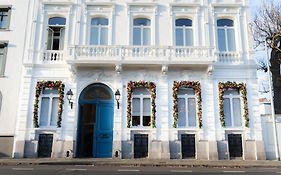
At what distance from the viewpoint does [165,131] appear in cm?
1650

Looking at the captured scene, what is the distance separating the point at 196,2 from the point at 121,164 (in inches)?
452

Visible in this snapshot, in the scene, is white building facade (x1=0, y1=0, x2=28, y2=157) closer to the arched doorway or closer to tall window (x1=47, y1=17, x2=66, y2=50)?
tall window (x1=47, y1=17, x2=66, y2=50)

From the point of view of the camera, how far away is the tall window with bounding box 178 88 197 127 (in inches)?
666

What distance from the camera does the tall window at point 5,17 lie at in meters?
18.8

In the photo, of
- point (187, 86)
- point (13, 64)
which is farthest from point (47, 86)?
point (187, 86)

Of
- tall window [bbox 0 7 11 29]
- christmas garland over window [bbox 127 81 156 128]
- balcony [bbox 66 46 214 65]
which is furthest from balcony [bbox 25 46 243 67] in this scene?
tall window [bbox 0 7 11 29]

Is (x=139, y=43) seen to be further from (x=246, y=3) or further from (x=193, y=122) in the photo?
(x=246, y=3)

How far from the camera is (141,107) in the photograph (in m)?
17.1

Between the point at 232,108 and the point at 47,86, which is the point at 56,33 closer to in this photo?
the point at 47,86

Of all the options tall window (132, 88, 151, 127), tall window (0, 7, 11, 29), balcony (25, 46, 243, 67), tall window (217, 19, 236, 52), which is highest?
tall window (0, 7, 11, 29)

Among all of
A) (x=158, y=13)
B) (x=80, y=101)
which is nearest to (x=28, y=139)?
(x=80, y=101)

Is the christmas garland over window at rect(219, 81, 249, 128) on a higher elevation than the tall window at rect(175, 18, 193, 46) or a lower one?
lower

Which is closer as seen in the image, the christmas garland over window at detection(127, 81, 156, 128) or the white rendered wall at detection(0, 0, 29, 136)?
the christmas garland over window at detection(127, 81, 156, 128)

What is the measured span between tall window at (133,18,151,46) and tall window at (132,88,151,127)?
3.20 meters
